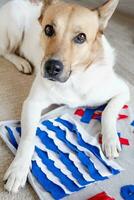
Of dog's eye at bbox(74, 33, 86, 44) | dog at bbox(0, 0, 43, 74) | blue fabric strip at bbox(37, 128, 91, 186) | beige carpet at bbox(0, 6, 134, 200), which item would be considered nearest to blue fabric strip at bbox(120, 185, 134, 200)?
beige carpet at bbox(0, 6, 134, 200)

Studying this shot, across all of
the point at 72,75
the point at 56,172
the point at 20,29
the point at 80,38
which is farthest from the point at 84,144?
the point at 20,29

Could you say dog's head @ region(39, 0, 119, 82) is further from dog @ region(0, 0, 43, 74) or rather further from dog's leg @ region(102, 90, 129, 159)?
dog @ region(0, 0, 43, 74)

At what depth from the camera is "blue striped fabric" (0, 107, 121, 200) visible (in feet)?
4.49

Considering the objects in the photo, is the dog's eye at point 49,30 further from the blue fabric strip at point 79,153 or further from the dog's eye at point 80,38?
→ the blue fabric strip at point 79,153

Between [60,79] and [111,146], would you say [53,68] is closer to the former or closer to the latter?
[60,79]

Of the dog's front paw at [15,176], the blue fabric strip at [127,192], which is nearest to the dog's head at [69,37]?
the dog's front paw at [15,176]

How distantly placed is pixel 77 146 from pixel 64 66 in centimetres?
36

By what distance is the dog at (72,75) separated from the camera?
147 cm

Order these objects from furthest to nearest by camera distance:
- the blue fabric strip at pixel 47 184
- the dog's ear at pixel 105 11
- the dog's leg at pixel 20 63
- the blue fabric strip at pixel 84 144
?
1. the dog's leg at pixel 20 63
2. the dog's ear at pixel 105 11
3. the blue fabric strip at pixel 84 144
4. the blue fabric strip at pixel 47 184

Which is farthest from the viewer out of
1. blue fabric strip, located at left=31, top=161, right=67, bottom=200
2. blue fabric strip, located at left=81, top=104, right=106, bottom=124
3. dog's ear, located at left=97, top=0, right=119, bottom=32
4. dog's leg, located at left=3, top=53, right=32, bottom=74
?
dog's leg, located at left=3, top=53, right=32, bottom=74

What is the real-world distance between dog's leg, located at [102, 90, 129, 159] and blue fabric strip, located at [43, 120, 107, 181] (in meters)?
0.10

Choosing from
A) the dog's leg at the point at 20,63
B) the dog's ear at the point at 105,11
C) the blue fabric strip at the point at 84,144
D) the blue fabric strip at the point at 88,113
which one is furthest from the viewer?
the dog's leg at the point at 20,63

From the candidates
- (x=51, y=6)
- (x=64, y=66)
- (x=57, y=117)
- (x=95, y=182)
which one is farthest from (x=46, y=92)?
(x=95, y=182)

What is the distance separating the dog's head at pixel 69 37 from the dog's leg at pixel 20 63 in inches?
22.9
